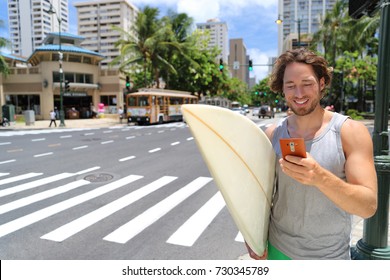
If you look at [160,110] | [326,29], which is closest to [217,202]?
[160,110]

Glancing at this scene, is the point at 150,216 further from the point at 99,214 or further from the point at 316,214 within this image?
the point at 316,214

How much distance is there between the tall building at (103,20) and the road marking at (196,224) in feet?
354

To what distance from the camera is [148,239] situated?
4.09 metres

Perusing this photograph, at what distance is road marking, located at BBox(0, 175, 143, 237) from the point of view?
447 cm

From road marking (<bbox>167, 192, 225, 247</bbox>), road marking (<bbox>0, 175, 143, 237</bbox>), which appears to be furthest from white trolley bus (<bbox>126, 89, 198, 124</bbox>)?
road marking (<bbox>167, 192, 225, 247</bbox>)

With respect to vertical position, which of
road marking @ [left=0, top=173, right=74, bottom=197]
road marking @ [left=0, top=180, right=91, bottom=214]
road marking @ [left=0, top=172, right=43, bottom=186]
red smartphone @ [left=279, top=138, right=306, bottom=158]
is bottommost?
road marking @ [left=0, top=180, right=91, bottom=214]

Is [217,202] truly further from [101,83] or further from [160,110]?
[101,83]

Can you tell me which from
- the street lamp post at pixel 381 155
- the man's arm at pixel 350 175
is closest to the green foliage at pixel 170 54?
the street lamp post at pixel 381 155

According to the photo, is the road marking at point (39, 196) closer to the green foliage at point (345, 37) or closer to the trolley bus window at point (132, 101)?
the trolley bus window at point (132, 101)

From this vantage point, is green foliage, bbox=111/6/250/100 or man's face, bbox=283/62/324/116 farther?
green foliage, bbox=111/6/250/100

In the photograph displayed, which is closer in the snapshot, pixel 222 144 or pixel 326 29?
pixel 222 144

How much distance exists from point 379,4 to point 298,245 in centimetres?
247

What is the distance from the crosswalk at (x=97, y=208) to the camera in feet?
14.1

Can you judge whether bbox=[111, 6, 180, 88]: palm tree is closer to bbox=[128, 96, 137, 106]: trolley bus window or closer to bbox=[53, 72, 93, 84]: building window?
bbox=[128, 96, 137, 106]: trolley bus window
